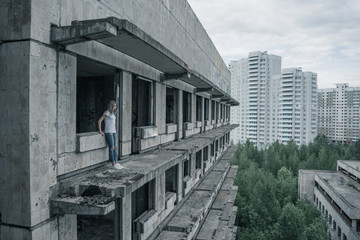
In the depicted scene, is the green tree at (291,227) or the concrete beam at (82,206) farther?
the green tree at (291,227)

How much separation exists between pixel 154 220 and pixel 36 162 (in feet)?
18.1

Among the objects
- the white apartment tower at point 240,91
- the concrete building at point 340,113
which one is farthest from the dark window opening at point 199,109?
the concrete building at point 340,113

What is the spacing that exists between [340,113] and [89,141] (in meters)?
138

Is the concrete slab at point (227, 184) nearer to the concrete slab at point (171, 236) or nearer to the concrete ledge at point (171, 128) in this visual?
the concrete ledge at point (171, 128)

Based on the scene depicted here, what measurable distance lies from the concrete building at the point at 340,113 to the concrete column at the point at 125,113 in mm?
125172

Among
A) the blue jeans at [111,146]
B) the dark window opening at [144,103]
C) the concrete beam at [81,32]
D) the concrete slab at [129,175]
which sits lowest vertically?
the concrete slab at [129,175]

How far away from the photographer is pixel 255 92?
361ft

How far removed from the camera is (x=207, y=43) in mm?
19859

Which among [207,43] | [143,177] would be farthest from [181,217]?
[207,43]

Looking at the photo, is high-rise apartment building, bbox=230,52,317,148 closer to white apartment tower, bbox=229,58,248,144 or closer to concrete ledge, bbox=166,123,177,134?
white apartment tower, bbox=229,58,248,144

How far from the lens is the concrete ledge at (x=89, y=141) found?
5844 millimetres

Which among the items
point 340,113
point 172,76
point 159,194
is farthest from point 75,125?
point 340,113

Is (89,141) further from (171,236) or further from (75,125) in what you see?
(171,236)

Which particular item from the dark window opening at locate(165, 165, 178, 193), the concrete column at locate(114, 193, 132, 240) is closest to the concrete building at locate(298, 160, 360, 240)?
the dark window opening at locate(165, 165, 178, 193)
